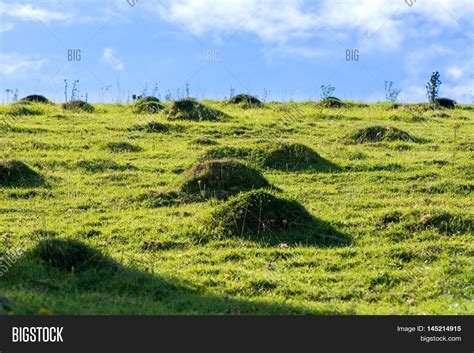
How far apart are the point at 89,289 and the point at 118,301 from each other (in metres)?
0.87

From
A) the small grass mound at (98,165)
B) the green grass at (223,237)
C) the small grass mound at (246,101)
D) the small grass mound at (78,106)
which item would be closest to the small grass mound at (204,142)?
the green grass at (223,237)

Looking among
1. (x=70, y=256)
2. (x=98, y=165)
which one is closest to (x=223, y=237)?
(x=70, y=256)

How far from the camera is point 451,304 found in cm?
962

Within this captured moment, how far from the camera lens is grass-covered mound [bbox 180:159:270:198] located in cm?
1533

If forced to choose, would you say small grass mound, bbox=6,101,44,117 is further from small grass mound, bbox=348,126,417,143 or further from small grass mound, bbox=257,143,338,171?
small grass mound, bbox=348,126,417,143

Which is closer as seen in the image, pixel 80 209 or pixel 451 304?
pixel 451 304

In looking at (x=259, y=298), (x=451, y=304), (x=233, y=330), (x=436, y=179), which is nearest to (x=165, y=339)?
(x=233, y=330)

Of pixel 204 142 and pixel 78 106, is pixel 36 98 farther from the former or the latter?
pixel 204 142

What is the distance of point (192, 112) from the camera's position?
25.6m

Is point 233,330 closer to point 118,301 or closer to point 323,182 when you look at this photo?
point 118,301

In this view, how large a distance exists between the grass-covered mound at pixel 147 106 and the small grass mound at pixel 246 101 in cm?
373

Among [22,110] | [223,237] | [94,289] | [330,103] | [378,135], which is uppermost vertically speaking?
[330,103]

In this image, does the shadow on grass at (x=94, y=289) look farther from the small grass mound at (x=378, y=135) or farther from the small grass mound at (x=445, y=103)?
the small grass mound at (x=445, y=103)

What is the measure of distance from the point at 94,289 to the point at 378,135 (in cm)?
1432
